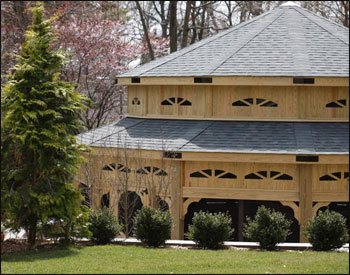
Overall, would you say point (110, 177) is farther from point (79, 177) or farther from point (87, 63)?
point (87, 63)

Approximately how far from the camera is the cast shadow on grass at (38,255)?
9.95 m

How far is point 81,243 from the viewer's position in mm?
11969

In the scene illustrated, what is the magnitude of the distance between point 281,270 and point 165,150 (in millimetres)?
6290

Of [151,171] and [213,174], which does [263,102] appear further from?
[151,171]

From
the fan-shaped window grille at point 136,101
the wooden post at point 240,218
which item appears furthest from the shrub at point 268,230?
the fan-shaped window grille at point 136,101

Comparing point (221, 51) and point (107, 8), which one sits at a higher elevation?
point (107, 8)

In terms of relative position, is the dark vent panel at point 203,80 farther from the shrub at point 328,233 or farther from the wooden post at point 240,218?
the shrub at point 328,233

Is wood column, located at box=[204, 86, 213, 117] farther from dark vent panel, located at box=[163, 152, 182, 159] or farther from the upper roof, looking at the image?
dark vent panel, located at box=[163, 152, 182, 159]

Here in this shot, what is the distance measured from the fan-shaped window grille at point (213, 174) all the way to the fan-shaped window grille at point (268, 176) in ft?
1.39

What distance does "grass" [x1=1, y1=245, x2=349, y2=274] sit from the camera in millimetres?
9000

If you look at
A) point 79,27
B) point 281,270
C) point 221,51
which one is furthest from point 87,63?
point 281,270

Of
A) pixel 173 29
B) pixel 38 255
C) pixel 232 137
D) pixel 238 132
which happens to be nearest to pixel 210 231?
pixel 38 255

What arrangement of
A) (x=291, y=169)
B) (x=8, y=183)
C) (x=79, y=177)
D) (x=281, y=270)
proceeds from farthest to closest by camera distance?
(x=79, y=177) < (x=291, y=169) < (x=8, y=183) < (x=281, y=270)

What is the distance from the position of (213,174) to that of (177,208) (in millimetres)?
1250
